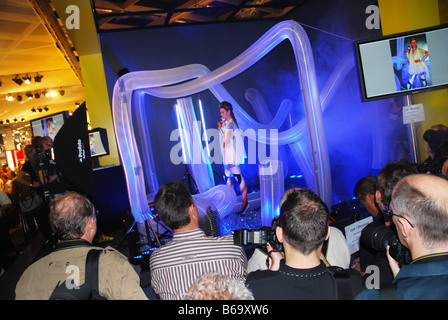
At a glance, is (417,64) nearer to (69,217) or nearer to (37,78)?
(69,217)

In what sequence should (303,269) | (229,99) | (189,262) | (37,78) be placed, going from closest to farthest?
(303,269) < (189,262) < (229,99) < (37,78)

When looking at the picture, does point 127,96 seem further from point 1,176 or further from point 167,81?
point 1,176

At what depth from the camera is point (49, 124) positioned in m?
5.37

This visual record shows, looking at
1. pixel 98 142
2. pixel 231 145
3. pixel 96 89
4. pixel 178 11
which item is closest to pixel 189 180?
pixel 231 145

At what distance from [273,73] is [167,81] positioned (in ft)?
11.2

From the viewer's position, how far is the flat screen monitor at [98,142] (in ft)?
15.6

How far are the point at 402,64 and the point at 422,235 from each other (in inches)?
116

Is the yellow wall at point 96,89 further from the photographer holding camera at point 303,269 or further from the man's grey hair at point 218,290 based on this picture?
the man's grey hair at point 218,290

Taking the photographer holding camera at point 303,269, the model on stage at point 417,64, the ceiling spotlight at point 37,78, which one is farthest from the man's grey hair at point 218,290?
the ceiling spotlight at point 37,78

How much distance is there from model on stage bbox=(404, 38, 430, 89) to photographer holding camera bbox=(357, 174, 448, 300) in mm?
2746

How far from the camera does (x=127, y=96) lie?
3.82 meters

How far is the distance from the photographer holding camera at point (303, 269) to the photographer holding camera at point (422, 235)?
158 millimetres

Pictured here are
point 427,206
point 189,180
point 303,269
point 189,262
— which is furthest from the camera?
point 189,180

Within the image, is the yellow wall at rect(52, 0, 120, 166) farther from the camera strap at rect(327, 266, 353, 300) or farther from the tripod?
the camera strap at rect(327, 266, 353, 300)
